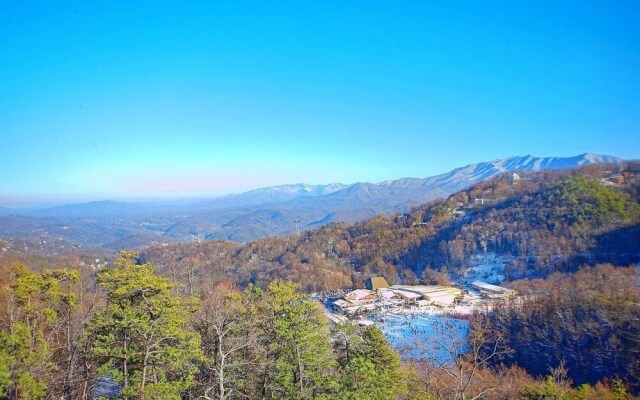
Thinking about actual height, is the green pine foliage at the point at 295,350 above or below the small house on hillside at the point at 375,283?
above

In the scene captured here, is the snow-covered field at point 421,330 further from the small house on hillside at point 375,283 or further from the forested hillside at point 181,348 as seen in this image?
the forested hillside at point 181,348

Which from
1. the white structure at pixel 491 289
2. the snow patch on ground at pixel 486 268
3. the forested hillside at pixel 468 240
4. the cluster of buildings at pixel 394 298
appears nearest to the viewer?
the cluster of buildings at pixel 394 298

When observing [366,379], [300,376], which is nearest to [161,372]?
[300,376]

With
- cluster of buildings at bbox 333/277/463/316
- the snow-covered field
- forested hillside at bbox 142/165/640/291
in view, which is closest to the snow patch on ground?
forested hillside at bbox 142/165/640/291

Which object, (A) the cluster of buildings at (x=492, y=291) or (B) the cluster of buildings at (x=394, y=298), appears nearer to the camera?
(B) the cluster of buildings at (x=394, y=298)

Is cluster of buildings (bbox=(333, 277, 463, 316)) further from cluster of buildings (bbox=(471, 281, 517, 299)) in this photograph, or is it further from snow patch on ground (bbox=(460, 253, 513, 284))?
snow patch on ground (bbox=(460, 253, 513, 284))

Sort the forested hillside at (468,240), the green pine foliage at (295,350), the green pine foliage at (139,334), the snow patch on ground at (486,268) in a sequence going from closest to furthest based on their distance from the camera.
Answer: the green pine foliage at (139,334)
the green pine foliage at (295,350)
the forested hillside at (468,240)
the snow patch on ground at (486,268)

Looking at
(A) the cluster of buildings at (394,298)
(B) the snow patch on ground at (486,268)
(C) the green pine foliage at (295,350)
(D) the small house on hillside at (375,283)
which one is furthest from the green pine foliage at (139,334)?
(B) the snow patch on ground at (486,268)

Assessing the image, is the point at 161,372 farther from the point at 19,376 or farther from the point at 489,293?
the point at 489,293
